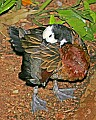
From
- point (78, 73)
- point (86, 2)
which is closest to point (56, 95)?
point (78, 73)

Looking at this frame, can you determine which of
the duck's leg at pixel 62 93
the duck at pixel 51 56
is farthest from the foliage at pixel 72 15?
the duck's leg at pixel 62 93

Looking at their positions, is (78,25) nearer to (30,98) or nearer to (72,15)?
(72,15)

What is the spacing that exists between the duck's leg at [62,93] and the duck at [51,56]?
24 cm

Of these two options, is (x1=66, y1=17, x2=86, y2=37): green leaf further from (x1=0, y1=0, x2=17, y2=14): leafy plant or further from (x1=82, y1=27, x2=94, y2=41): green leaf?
(x1=0, y1=0, x2=17, y2=14): leafy plant

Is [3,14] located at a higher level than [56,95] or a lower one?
higher

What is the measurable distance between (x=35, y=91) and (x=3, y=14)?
922 millimetres

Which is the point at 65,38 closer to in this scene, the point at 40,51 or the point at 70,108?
the point at 40,51

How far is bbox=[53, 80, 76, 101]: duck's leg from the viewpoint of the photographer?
4.16 meters

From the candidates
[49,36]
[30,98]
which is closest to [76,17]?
[49,36]

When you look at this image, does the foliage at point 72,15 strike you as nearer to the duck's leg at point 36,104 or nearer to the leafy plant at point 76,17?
the leafy plant at point 76,17

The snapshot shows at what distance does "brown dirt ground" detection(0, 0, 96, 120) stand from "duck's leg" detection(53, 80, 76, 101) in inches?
1.4

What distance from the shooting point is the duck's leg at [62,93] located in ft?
13.6

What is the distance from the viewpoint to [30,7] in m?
4.74

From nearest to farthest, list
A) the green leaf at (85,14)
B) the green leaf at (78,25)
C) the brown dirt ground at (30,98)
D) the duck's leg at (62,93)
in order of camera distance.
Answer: the brown dirt ground at (30,98) → the duck's leg at (62,93) → the green leaf at (78,25) → the green leaf at (85,14)
